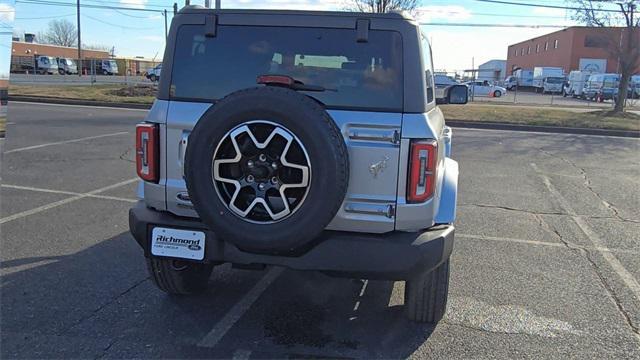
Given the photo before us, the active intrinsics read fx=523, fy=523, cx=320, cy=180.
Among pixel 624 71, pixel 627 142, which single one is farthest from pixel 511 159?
pixel 624 71

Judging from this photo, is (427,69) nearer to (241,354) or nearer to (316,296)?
(316,296)

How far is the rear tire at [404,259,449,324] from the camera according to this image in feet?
11.1

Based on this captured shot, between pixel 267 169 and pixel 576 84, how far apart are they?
51837mm

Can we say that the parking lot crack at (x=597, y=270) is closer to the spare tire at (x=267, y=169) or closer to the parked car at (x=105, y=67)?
the spare tire at (x=267, y=169)

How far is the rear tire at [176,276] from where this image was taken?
3670 millimetres

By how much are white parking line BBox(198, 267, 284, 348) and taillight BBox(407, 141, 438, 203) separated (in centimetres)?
147

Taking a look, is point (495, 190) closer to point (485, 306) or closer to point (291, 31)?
point (485, 306)

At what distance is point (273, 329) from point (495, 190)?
5.44 meters

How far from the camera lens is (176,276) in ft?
12.2

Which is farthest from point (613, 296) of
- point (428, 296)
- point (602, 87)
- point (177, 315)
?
point (602, 87)

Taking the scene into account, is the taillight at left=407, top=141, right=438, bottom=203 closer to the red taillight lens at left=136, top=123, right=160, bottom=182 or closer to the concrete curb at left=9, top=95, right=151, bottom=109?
the red taillight lens at left=136, top=123, right=160, bottom=182

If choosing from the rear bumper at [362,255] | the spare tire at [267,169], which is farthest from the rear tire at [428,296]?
the spare tire at [267,169]

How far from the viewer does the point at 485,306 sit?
387 cm

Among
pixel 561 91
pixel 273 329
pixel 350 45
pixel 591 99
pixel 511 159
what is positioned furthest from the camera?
pixel 561 91
